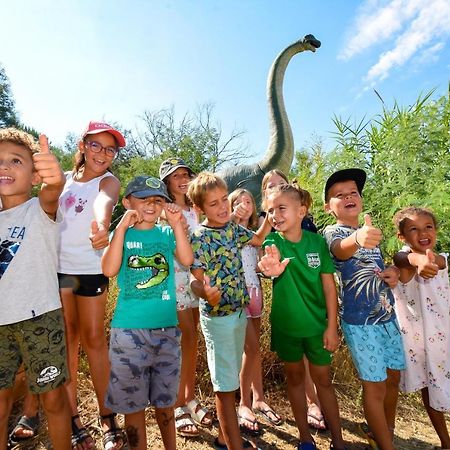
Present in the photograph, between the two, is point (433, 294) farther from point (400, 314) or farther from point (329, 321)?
point (329, 321)

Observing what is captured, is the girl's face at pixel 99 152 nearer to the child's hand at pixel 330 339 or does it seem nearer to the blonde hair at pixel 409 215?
the child's hand at pixel 330 339

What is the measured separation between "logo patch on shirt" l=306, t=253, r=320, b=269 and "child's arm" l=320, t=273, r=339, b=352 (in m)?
0.06

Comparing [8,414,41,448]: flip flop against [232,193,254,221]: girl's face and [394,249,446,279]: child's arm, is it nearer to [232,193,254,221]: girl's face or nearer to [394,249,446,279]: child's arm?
[232,193,254,221]: girl's face

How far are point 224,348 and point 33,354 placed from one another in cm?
87

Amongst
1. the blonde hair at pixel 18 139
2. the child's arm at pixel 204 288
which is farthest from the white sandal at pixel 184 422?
the blonde hair at pixel 18 139

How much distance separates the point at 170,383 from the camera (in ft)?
6.18

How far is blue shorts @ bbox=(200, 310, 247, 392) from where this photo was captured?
6.43 feet

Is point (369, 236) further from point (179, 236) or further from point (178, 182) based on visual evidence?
point (178, 182)

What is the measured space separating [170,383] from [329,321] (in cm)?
86

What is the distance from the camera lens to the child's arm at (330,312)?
6.70 ft

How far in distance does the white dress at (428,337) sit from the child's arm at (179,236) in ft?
4.32

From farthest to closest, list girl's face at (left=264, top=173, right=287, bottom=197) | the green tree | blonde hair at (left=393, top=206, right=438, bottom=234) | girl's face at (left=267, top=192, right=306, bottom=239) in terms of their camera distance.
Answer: the green tree → girl's face at (left=264, top=173, right=287, bottom=197) → blonde hair at (left=393, top=206, right=438, bottom=234) → girl's face at (left=267, top=192, right=306, bottom=239)

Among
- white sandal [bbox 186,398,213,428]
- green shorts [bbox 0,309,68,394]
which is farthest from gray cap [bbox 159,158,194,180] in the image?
white sandal [bbox 186,398,213,428]

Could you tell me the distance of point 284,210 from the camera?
214 centimetres
